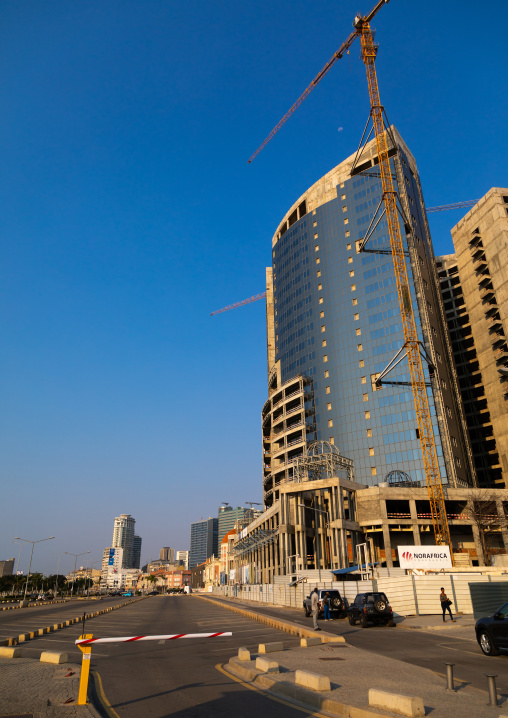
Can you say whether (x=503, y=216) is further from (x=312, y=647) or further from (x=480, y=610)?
(x=312, y=647)

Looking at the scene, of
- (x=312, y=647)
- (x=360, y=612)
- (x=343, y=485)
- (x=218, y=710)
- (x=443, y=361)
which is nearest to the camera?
(x=218, y=710)

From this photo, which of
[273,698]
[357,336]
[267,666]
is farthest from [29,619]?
[357,336]

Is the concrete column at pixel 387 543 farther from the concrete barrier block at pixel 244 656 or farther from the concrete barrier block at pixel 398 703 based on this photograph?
the concrete barrier block at pixel 398 703

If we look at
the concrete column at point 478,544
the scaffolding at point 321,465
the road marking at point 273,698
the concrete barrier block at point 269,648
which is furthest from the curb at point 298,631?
the concrete column at point 478,544

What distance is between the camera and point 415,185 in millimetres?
118750

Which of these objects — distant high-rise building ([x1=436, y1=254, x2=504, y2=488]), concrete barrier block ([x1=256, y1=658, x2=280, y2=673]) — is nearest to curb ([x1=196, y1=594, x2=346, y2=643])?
concrete barrier block ([x1=256, y1=658, x2=280, y2=673])

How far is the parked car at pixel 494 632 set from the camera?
49.1ft

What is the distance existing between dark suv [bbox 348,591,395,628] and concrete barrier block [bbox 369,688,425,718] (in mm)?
20109

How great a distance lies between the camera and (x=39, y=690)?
11.6 m

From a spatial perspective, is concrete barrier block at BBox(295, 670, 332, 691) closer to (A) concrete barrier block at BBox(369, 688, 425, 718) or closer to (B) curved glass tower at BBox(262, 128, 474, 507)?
(A) concrete barrier block at BBox(369, 688, 425, 718)

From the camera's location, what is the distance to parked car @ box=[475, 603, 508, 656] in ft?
49.1

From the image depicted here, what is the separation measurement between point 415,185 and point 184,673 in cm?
12241

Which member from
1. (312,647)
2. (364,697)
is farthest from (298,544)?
(364,697)

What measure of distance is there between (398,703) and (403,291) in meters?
96.7
